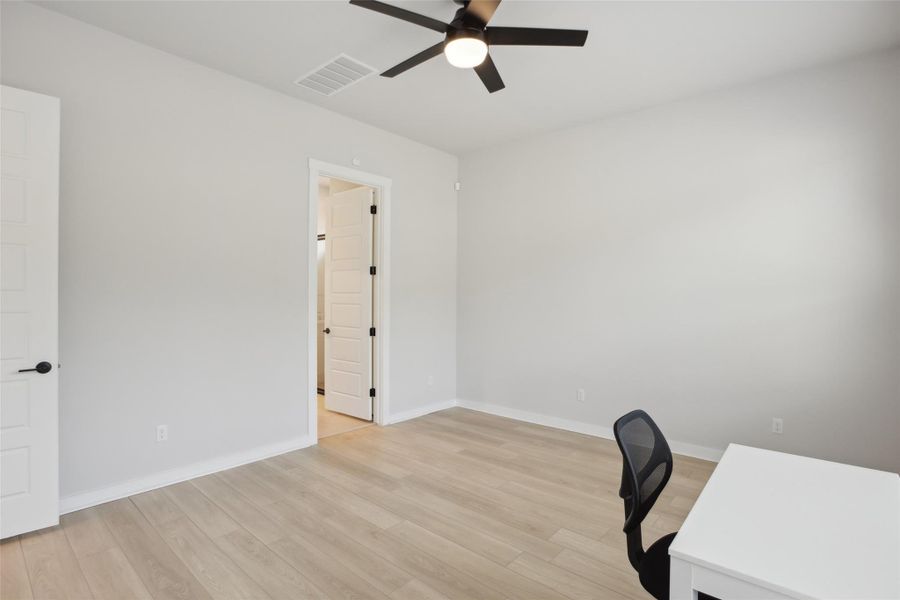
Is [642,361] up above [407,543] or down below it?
above

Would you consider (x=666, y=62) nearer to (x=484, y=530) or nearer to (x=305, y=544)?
(x=484, y=530)

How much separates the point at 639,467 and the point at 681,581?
46cm

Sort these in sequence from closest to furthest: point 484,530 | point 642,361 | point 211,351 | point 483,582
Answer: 1. point 483,582
2. point 484,530
3. point 211,351
4. point 642,361

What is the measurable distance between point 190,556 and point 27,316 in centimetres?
157

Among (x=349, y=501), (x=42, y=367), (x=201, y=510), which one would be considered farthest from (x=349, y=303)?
(x=42, y=367)

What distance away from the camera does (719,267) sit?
3.77 m

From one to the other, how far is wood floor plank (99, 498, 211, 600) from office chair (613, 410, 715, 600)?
185 cm

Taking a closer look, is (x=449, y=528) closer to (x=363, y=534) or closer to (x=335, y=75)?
(x=363, y=534)

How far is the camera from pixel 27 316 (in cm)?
253

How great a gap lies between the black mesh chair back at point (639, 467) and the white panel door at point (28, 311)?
2970 millimetres

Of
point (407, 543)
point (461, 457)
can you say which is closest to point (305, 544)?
point (407, 543)

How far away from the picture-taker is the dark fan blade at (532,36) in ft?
7.62

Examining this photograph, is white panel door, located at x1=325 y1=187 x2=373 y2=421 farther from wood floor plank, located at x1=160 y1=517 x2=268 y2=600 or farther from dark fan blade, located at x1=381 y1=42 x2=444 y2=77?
wood floor plank, located at x1=160 y1=517 x2=268 y2=600

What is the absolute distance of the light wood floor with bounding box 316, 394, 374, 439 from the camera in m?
4.52
